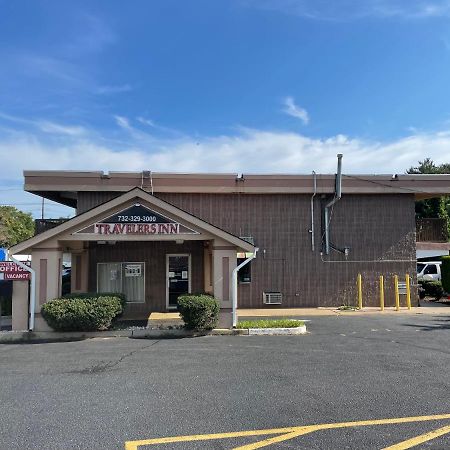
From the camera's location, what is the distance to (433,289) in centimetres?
2381

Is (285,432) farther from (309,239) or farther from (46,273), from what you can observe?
(309,239)

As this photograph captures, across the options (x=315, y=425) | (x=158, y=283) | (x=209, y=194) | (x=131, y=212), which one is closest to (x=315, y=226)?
(x=209, y=194)

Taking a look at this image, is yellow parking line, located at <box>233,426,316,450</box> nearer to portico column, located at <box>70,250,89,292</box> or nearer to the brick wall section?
portico column, located at <box>70,250,89,292</box>

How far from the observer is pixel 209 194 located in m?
19.8

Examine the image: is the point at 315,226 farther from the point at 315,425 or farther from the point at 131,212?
the point at 315,425

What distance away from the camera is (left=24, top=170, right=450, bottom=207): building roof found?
61.8 feet

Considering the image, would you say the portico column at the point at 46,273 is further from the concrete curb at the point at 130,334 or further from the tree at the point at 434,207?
the tree at the point at 434,207

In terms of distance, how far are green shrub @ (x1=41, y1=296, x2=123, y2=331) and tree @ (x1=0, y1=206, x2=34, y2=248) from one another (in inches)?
1061

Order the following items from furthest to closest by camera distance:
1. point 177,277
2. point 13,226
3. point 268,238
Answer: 1. point 13,226
2. point 268,238
3. point 177,277

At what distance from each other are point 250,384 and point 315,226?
13329 millimetres

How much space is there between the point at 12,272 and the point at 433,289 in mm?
19103

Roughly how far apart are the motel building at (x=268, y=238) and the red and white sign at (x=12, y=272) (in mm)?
3488

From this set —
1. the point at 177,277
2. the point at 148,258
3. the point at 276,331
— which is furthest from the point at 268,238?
the point at 276,331

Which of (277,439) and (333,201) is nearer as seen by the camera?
(277,439)
